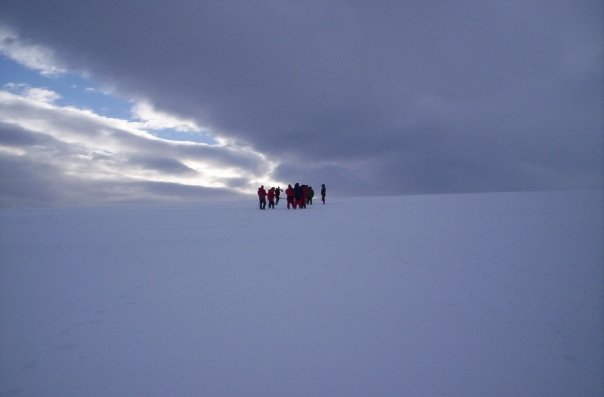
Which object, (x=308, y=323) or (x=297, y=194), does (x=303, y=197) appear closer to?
(x=297, y=194)

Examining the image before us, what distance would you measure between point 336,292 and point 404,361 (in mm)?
2279

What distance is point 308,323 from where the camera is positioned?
4844mm

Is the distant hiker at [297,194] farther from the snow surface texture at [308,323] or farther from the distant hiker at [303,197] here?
the snow surface texture at [308,323]

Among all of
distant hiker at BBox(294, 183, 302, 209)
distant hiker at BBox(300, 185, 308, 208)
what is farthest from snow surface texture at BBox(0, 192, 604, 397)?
distant hiker at BBox(300, 185, 308, 208)

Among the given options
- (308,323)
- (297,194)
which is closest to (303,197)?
(297,194)

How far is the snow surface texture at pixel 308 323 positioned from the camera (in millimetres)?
3615

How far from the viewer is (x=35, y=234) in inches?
591

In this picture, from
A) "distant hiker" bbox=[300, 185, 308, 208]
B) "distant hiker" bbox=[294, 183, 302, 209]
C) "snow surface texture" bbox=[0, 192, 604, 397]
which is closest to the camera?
"snow surface texture" bbox=[0, 192, 604, 397]

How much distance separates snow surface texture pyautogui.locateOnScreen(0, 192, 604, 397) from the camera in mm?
3615

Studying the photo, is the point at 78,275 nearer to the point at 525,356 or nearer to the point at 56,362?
the point at 56,362

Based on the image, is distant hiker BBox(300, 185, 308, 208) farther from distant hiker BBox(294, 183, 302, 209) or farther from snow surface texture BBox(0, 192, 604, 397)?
snow surface texture BBox(0, 192, 604, 397)

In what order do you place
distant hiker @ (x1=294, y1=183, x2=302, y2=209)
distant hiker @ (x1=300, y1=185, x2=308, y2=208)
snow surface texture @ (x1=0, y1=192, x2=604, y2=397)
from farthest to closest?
distant hiker @ (x1=300, y1=185, x2=308, y2=208) → distant hiker @ (x1=294, y1=183, x2=302, y2=209) → snow surface texture @ (x1=0, y1=192, x2=604, y2=397)

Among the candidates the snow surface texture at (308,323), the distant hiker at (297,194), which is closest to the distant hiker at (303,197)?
the distant hiker at (297,194)

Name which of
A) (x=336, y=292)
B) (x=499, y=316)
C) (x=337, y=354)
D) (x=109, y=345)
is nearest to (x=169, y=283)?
(x=109, y=345)
